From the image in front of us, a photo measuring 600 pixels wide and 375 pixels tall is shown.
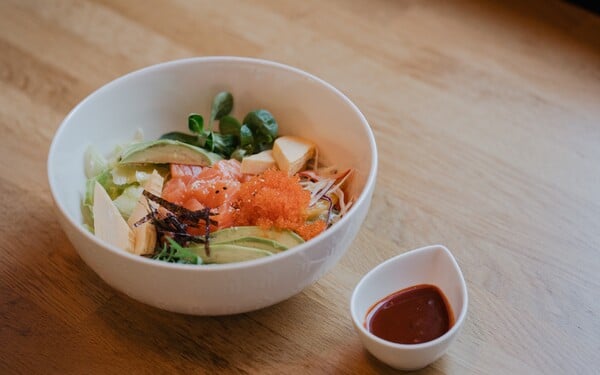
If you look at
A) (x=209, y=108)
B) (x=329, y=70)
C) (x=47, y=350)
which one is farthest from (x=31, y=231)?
(x=329, y=70)

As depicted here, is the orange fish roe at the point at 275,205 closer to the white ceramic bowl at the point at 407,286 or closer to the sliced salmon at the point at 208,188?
the sliced salmon at the point at 208,188

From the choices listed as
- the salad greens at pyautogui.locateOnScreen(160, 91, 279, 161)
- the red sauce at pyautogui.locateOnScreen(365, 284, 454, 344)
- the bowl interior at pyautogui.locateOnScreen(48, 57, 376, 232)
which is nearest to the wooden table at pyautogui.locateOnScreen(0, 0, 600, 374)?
the red sauce at pyautogui.locateOnScreen(365, 284, 454, 344)

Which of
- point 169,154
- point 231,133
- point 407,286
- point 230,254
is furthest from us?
point 231,133

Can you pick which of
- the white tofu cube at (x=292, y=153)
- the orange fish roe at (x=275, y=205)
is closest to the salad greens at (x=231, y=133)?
the white tofu cube at (x=292, y=153)

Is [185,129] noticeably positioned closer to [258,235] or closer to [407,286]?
[258,235]

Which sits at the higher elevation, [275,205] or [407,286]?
[275,205]

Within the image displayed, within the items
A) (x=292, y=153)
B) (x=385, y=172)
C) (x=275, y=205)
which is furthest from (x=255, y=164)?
(x=385, y=172)

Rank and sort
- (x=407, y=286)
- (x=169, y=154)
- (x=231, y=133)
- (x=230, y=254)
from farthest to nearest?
(x=231, y=133) < (x=169, y=154) < (x=407, y=286) < (x=230, y=254)
